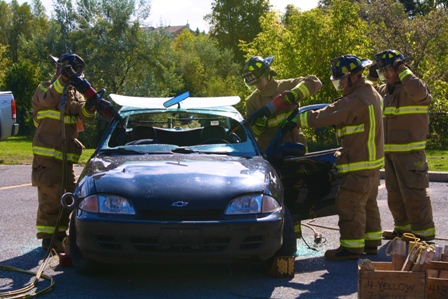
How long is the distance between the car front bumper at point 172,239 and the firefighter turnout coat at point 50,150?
1.70 m

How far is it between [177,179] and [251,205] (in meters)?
0.59

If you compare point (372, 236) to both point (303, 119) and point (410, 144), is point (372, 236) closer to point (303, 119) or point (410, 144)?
point (410, 144)

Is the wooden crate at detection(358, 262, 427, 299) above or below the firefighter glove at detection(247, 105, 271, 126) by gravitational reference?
below

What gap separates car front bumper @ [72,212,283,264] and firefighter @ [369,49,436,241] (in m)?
2.47

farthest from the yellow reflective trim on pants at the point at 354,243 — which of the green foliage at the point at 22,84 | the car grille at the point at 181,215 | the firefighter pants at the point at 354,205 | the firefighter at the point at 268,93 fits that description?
the green foliage at the point at 22,84

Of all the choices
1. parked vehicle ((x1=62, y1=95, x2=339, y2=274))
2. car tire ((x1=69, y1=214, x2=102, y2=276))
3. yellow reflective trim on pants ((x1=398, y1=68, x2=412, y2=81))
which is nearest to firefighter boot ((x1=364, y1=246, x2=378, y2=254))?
parked vehicle ((x1=62, y1=95, x2=339, y2=274))

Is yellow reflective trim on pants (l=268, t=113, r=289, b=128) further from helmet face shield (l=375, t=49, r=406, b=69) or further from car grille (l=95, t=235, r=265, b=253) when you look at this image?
car grille (l=95, t=235, r=265, b=253)

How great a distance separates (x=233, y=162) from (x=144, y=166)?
75 cm

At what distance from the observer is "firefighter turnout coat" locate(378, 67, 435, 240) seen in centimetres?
716

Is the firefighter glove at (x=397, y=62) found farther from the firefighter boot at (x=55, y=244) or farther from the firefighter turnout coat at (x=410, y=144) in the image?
the firefighter boot at (x=55, y=244)

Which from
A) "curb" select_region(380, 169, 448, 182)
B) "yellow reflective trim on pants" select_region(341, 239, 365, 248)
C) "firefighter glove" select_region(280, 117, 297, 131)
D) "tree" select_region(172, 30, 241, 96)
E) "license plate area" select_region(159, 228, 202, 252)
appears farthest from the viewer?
"tree" select_region(172, 30, 241, 96)

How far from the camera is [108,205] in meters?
5.18

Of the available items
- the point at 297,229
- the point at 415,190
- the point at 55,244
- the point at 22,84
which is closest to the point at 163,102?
the point at 55,244

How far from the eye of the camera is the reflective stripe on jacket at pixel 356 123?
643 centimetres
